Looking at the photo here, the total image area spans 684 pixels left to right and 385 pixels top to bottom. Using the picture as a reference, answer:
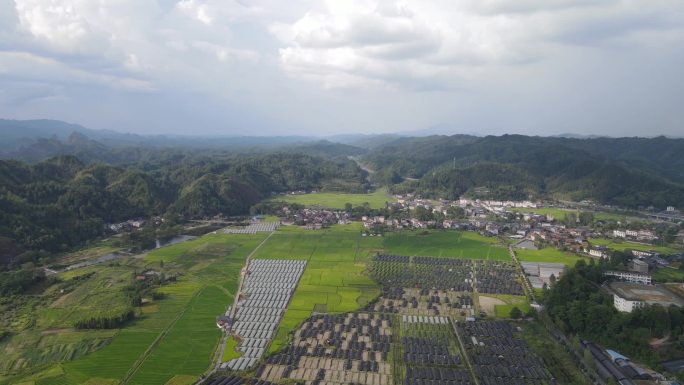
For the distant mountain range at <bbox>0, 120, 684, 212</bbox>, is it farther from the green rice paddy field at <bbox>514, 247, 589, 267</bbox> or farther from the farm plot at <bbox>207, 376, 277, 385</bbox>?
the farm plot at <bbox>207, 376, 277, 385</bbox>

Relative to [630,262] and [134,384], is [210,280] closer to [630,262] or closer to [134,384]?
[134,384]

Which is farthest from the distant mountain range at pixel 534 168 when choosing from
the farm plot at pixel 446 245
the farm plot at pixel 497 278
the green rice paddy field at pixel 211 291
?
the farm plot at pixel 497 278

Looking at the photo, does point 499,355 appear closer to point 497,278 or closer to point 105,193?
point 497,278

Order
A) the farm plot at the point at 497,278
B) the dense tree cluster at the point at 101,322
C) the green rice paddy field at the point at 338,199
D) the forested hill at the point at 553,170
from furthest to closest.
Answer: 1. the green rice paddy field at the point at 338,199
2. the forested hill at the point at 553,170
3. the farm plot at the point at 497,278
4. the dense tree cluster at the point at 101,322

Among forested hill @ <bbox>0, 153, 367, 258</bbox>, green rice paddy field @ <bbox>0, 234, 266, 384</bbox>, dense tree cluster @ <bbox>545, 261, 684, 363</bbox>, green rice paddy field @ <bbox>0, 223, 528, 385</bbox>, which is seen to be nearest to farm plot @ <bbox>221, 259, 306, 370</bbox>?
green rice paddy field @ <bbox>0, 223, 528, 385</bbox>

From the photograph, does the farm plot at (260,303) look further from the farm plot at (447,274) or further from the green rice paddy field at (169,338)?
the farm plot at (447,274)

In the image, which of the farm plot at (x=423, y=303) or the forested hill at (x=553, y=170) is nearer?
the farm plot at (x=423, y=303)
